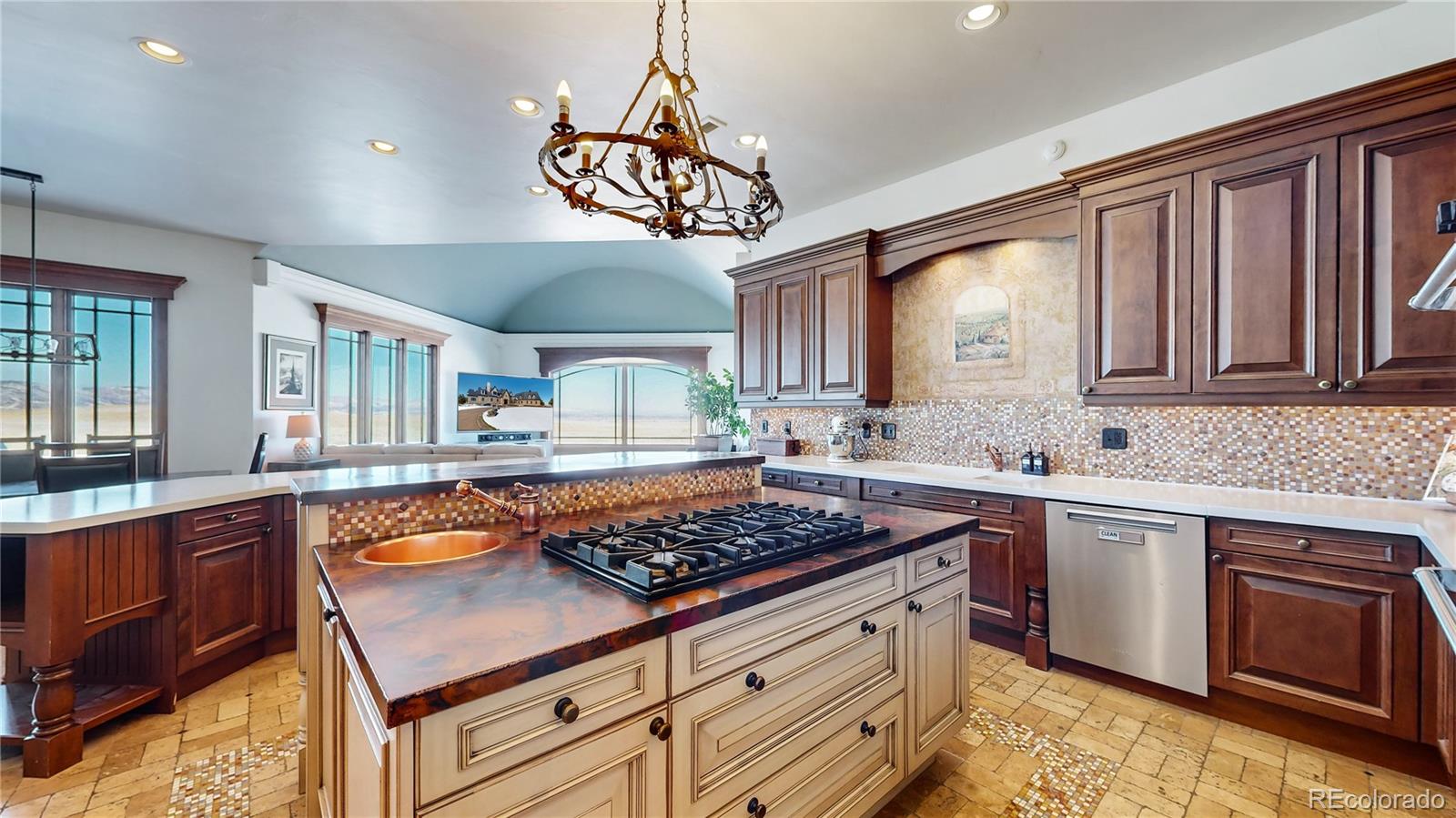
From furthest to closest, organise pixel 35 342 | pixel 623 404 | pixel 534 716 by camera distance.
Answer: pixel 623 404, pixel 35 342, pixel 534 716

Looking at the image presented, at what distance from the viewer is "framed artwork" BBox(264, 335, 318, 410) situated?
16.1 ft

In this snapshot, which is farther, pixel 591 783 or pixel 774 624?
pixel 774 624

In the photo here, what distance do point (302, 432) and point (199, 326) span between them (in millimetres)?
1122

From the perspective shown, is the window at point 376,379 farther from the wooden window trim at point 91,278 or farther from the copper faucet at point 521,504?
the copper faucet at point 521,504

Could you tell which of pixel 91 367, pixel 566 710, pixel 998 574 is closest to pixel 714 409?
pixel 998 574

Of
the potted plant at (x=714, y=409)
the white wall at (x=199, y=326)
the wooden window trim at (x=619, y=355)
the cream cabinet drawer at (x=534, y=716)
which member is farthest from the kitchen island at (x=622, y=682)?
the wooden window trim at (x=619, y=355)

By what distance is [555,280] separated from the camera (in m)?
9.20

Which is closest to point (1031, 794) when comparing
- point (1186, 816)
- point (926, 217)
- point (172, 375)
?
point (1186, 816)

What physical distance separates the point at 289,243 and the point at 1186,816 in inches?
262

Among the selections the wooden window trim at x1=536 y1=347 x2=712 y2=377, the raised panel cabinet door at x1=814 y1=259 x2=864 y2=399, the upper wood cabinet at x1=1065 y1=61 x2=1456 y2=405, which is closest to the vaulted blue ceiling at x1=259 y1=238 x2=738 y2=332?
the wooden window trim at x1=536 y1=347 x2=712 y2=377

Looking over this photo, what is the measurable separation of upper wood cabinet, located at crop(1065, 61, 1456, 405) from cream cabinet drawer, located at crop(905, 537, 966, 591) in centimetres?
141

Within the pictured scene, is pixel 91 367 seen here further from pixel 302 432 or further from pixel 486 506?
pixel 486 506

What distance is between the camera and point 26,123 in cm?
270

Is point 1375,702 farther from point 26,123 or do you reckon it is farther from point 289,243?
point 289,243
